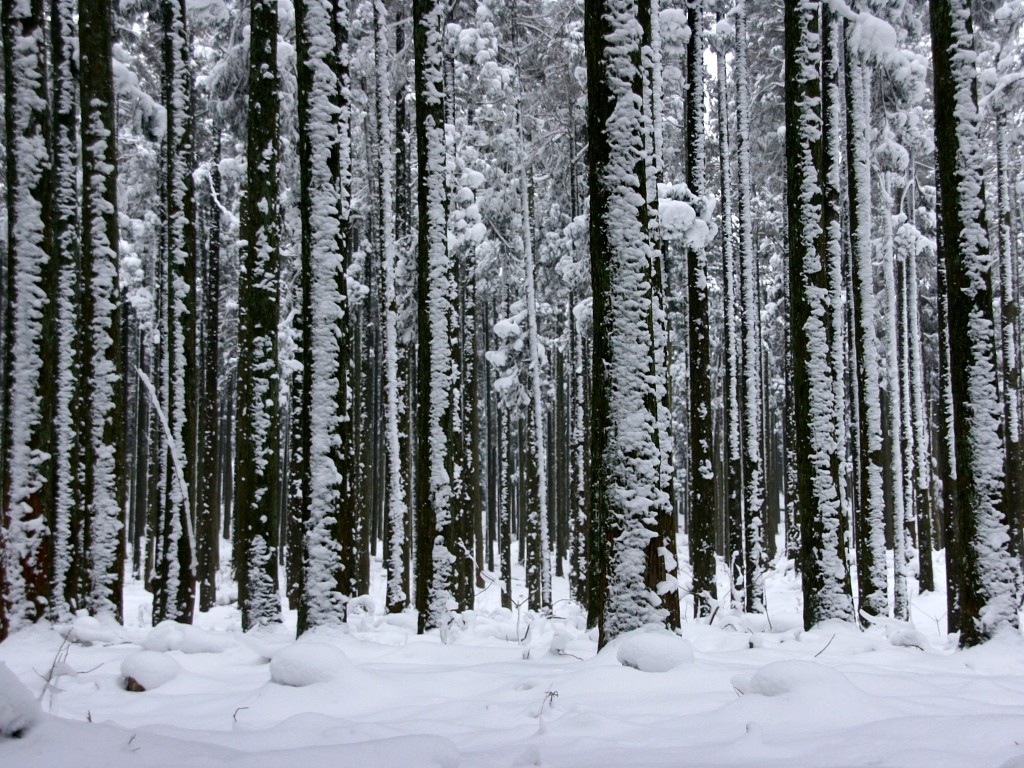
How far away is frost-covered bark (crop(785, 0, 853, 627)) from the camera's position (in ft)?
29.4

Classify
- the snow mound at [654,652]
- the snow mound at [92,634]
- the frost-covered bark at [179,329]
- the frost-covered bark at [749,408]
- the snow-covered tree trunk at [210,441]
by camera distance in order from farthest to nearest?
the snow-covered tree trunk at [210,441] < the frost-covered bark at [749,408] < the frost-covered bark at [179,329] < the snow mound at [92,634] < the snow mound at [654,652]

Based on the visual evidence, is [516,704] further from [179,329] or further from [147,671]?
[179,329]

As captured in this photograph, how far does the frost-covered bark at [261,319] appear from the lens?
9594mm

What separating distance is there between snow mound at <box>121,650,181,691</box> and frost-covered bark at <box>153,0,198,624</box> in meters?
5.36

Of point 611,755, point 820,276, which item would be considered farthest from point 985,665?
point 611,755

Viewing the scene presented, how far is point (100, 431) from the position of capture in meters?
10.1

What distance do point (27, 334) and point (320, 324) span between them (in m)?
3.97

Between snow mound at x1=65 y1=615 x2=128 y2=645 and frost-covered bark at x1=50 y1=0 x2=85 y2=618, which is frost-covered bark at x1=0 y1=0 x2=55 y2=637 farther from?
snow mound at x1=65 y1=615 x2=128 y2=645

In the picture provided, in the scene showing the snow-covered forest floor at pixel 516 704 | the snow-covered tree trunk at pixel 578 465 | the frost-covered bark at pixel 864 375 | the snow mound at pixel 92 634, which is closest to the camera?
the snow-covered forest floor at pixel 516 704

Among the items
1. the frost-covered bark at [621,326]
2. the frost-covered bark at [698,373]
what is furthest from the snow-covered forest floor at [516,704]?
the frost-covered bark at [698,373]

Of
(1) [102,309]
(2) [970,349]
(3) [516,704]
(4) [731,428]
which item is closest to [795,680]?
(3) [516,704]

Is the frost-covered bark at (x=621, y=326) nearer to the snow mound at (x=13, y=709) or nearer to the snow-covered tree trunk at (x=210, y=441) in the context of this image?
the snow mound at (x=13, y=709)

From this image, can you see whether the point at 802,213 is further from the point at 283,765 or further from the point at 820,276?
the point at 283,765

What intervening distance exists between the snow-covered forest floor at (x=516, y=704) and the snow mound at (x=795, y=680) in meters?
0.01
